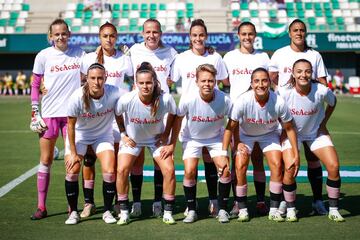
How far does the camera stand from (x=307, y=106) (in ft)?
22.7

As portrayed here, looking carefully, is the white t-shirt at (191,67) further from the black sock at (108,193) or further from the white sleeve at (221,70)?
the black sock at (108,193)

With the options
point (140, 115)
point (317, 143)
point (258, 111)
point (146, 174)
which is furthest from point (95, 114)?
point (146, 174)

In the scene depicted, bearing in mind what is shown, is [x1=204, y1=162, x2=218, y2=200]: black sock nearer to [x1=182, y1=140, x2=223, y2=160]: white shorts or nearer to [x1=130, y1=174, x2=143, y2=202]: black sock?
[x1=182, y1=140, x2=223, y2=160]: white shorts

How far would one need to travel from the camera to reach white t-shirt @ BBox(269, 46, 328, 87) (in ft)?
23.9

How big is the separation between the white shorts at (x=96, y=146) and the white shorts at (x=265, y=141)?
144 centimetres

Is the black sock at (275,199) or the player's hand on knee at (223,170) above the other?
the player's hand on knee at (223,170)

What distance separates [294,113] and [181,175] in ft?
9.21

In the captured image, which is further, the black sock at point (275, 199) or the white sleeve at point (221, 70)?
the white sleeve at point (221, 70)

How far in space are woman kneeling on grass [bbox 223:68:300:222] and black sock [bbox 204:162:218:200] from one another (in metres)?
0.34

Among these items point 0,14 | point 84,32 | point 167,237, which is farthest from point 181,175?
point 0,14

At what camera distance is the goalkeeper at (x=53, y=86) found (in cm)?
710

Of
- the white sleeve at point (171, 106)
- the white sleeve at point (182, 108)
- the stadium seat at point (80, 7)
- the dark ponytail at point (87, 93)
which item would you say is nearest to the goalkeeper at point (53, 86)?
the dark ponytail at point (87, 93)

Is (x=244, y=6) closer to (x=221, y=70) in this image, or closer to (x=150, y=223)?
(x=221, y=70)

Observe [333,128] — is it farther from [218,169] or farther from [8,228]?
[8,228]
